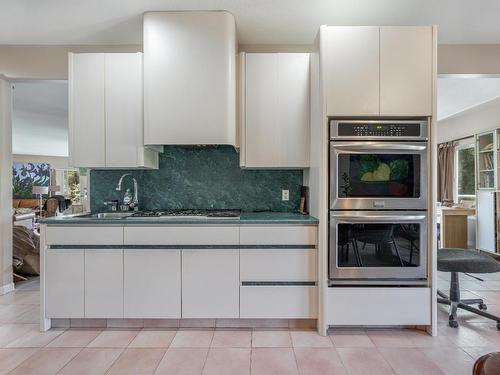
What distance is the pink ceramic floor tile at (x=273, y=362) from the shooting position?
6.61 ft

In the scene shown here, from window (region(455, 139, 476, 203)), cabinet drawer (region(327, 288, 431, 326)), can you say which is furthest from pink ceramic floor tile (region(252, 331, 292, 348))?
window (region(455, 139, 476, 203))

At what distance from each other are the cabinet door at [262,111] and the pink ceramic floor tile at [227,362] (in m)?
1.47

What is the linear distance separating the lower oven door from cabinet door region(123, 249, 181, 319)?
1.22 metres

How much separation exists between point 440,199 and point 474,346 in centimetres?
509

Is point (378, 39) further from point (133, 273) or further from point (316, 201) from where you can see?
point (133, 273)

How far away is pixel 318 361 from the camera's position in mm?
2129

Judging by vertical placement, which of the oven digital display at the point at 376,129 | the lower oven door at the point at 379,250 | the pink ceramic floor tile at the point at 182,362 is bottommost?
the pink ceramic floor tile at the point at 182,362

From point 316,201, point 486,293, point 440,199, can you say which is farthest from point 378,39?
point 440,199

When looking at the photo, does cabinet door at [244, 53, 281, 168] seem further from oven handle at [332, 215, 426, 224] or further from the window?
the window

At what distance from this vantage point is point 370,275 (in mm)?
2461

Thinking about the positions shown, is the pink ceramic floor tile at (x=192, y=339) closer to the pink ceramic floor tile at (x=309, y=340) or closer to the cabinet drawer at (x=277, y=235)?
the pink ceramic floor tile at (x=309, y=340)

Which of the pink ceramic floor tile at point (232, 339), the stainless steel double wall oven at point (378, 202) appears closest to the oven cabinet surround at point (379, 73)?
the stainless steel double wall oven at point (378, 202)

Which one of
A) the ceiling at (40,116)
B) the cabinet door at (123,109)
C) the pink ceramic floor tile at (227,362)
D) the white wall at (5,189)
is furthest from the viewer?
the ceiling at (40,116)

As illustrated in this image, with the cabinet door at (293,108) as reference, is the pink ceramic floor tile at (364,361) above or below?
below
